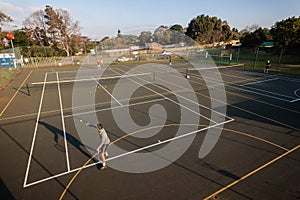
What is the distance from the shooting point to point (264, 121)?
1197cm

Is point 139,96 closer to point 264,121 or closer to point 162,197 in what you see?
point 264,121

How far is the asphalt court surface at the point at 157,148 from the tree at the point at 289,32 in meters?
30.5

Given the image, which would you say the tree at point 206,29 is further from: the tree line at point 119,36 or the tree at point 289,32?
the tree at point 289,32

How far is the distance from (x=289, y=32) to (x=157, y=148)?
150 feet

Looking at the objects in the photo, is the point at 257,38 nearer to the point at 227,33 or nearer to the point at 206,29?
the point at 206,29

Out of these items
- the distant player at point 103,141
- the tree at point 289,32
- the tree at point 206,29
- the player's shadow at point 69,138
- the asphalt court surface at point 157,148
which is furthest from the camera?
the tree at point 206,29

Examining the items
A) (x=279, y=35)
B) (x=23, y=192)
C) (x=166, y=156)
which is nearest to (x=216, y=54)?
(x=279, y=35)

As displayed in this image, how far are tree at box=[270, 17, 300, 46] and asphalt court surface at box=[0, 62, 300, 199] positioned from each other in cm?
3055

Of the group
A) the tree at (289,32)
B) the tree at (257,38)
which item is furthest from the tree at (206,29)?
the tree at (289,32)

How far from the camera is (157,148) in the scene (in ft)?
29.9

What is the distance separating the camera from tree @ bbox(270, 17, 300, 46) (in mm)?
37719

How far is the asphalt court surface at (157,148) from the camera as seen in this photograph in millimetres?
6562

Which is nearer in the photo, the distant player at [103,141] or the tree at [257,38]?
the distant player at [103,141]

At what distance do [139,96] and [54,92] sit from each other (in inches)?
383
